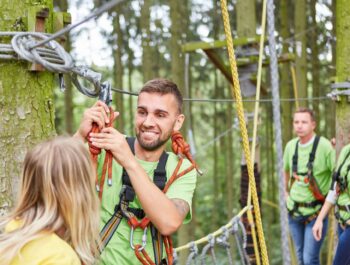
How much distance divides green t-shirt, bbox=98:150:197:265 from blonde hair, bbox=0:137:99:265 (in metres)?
0.50

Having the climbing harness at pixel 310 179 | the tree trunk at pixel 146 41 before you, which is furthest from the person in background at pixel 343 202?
the tree trunk at pixel 146 41

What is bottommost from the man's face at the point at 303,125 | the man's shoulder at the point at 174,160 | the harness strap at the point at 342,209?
the harness strap at the point at 342,209

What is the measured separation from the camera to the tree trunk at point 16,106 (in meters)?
2.29

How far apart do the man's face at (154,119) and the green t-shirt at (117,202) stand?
86mm

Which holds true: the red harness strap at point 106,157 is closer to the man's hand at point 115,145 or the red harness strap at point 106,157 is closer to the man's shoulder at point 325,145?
the man's hand at point 115,145

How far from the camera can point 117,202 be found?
2297 mm

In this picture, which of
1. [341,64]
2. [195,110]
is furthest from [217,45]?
[195,110]

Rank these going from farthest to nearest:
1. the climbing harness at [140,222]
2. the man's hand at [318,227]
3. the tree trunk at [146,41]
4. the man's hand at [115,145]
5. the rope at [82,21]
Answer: the tree trunk at [146,41]
the man's hand at [318,227]
the climbing harness at [140,222]
the man's hand at [115,145]
the rope at [82,21]

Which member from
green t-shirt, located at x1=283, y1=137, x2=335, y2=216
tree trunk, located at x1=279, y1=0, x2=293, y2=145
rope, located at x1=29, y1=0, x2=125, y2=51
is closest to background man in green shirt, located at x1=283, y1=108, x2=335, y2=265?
green t-shirt, located at x1=283, y1=137, x2=335, y2=216

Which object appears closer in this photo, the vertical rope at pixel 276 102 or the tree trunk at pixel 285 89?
the vertical rope at pixel 276 102

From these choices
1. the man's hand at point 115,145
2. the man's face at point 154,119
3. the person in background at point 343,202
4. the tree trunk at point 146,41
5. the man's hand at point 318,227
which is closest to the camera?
the man's hand at point 115,145

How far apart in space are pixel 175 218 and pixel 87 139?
14.8 inches

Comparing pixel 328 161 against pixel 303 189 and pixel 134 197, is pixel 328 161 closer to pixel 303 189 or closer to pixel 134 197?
pixel 303 189

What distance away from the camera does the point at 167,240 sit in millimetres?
2312
